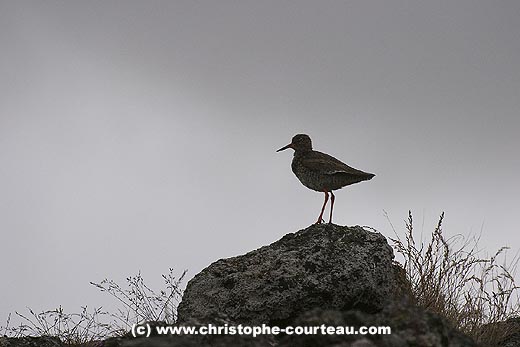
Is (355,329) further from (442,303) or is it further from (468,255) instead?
(468,255)

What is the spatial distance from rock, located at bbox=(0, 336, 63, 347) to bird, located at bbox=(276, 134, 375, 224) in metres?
3.29

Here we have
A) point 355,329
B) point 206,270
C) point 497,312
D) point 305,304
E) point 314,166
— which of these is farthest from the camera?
point 314,166

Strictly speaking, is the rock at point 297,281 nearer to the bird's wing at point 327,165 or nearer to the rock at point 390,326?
the bird's wing at point 327,165

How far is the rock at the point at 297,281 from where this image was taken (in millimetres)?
6336

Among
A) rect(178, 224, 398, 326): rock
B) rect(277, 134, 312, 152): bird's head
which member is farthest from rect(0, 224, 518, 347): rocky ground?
rect(277, 134, 312, 152): bird's head

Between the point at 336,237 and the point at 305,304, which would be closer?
the point at 305,304

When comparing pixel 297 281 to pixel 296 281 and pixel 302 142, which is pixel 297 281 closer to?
pixel 296 281

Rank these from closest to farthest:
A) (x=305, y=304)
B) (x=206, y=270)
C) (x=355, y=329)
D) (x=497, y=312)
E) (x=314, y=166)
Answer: (x=355, y=329) → (x=305, y=304) → (x=206, y=270) → (x=497, y=312) → (x=314, y=166)

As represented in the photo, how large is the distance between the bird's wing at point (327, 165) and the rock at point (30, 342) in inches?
142

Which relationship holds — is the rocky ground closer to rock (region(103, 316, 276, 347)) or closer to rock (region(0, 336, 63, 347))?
rock (region(0, 336, 63, 347))

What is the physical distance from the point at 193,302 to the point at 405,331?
3.72 meters

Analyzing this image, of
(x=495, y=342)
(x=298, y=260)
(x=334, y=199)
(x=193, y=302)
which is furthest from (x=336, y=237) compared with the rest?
(x=495, y=342)

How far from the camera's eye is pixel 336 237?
22.5 ft

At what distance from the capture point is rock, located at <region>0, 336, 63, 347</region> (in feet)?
19.8
